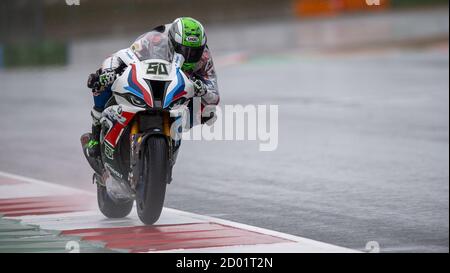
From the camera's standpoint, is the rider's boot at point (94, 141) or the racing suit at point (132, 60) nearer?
the racing suit at point (132, 60)

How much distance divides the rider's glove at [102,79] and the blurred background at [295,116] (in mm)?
1615

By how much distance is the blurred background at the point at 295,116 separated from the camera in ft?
33.7

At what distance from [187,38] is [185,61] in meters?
0.25

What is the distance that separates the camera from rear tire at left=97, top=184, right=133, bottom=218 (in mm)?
9555

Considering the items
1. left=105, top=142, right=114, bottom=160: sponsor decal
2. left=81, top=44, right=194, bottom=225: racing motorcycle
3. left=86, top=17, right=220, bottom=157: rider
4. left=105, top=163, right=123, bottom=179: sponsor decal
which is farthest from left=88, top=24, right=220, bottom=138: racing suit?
left=105, top=163, right=123, bottom=179: sponsor decal

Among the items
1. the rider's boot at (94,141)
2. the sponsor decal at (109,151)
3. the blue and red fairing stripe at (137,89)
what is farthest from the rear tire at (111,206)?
the blue and red fairing stripe at (137,89)

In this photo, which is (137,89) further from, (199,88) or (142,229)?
(142,229)

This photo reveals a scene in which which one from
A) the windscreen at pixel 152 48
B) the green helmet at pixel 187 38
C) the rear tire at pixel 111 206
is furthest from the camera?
the rear tire at pixel 111 206

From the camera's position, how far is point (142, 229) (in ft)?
29.6

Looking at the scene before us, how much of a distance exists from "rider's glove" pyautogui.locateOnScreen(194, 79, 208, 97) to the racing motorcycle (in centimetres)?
8

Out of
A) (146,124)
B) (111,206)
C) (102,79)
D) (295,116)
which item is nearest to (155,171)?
(146,124)

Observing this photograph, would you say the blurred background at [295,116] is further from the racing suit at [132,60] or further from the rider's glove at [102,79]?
the rider's glove at [102,79]

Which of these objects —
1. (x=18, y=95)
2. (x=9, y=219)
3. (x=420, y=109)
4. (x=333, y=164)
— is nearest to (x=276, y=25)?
(x=18, y=95)

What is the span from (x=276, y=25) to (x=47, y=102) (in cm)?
2329
